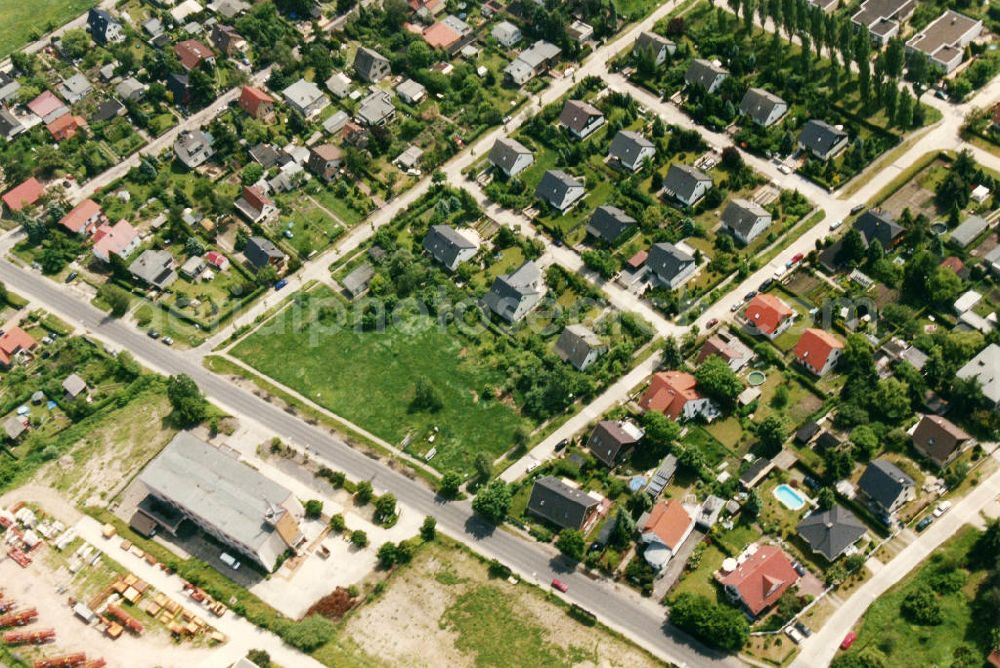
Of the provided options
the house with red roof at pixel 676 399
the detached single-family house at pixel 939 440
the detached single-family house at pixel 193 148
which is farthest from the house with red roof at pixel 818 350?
the detached single-family house at pixel 193 148

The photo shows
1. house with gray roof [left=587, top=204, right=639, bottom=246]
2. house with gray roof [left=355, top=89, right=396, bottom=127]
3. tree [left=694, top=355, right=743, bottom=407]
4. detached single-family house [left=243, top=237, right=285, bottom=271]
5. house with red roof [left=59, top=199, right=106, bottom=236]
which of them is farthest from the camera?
house with gray roof [left=355, top=89, right=396, bottom=127]

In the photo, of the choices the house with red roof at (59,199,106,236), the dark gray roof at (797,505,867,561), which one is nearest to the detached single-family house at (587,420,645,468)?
the dark gray roof at (797,505,867,561)

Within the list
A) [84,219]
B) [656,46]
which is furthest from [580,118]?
[84,219]

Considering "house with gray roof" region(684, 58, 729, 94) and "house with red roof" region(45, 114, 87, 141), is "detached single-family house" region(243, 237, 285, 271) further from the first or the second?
"house with gray roof" region(684, 58, 729, 94)

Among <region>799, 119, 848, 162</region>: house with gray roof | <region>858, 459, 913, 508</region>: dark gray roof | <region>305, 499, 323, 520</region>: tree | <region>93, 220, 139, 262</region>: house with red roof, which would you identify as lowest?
<region>305, 499, 323, 520</region>: tree

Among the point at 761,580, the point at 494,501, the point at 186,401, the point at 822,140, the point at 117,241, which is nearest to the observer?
the point at 761,580

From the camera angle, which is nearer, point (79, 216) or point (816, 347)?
point (816, 347)

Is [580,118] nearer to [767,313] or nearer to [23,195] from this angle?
[767,313]

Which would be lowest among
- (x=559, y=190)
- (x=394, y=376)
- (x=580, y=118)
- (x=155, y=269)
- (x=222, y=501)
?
(x=222, y=501)
